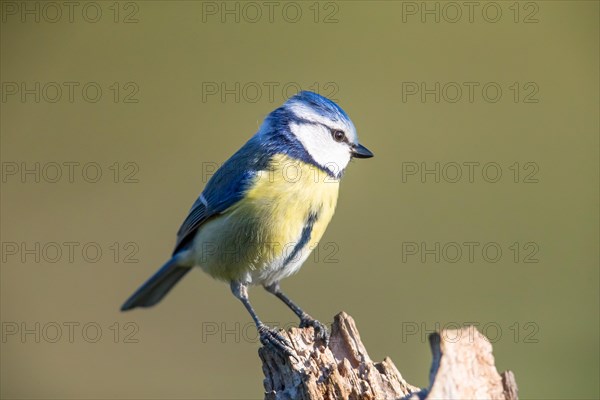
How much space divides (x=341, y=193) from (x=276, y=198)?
295cm

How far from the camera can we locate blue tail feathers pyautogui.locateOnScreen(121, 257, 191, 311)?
4.03 m

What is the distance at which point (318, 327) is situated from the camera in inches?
127

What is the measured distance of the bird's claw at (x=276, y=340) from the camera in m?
2.77

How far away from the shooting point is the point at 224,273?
143 inches

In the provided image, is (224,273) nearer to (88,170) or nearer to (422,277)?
(422,277)

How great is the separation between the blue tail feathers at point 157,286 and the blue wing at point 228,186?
8.1 inches

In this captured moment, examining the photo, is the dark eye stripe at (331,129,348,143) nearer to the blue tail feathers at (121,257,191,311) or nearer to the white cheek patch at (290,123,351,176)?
the white cheek patch at (290,123,351,176)

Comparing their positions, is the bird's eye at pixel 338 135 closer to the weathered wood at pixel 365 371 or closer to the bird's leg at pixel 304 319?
the bird's leg at pixel 304 319

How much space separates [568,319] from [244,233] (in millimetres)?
3297

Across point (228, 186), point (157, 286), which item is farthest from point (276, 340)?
point (157, 286)

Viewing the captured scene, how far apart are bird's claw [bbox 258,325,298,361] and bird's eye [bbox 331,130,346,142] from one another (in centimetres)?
104

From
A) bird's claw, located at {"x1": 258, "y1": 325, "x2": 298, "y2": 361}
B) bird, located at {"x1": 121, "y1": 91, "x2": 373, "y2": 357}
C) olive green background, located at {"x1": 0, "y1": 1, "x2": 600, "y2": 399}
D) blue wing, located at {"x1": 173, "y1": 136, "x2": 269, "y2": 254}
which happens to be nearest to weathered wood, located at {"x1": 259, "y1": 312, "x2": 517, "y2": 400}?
bird's claw, located at {"x1": 258, "y1": 325, "x2": 298, "y2": 361}

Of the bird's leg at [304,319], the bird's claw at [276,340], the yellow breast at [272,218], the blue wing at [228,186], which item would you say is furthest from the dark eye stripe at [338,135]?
the bird's claw at [276,340]

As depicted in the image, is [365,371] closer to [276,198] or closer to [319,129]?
[276,198]
